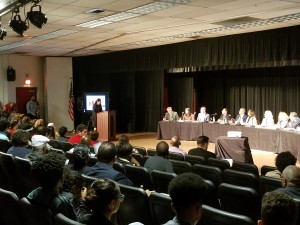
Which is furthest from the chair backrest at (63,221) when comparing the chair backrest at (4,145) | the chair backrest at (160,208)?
the chair backrest at (4,145)

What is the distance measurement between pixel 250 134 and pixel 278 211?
29.8 ft

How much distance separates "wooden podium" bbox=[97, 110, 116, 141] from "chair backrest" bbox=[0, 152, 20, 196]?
7.22m

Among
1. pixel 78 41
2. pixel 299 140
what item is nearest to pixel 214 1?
pixel 299 140

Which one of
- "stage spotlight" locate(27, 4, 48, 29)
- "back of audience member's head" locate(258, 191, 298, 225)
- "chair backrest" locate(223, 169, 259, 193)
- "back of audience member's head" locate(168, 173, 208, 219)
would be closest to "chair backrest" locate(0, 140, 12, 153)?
"stage spotlight" locate(27, 4, 48, 29)

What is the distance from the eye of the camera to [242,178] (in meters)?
4.24

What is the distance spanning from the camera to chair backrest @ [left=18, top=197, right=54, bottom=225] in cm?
249

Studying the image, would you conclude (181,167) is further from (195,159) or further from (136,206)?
(136,206)

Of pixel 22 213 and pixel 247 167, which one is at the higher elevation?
pixel 22 213

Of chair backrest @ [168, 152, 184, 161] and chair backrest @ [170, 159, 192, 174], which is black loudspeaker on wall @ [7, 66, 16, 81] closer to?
chair backrest @ [168, 152, 184, 161]

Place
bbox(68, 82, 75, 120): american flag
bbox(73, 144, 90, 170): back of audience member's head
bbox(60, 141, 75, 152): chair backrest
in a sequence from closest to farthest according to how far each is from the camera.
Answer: bbox(73, 144, 90, 170): back of audience member's head
bbox(60, 141, 75, 152): chair backrest
bbox(68, 82, 75, 120): american flag

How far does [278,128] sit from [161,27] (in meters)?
3.81

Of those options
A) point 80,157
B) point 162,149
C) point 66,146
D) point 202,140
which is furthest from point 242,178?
point 66,146

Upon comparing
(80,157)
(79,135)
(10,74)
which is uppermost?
(10,74)

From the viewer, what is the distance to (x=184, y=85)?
15320 millimetres
